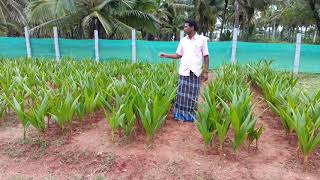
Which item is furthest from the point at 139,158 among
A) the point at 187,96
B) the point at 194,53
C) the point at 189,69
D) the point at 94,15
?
the point at 94,15

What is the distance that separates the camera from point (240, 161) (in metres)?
2.96

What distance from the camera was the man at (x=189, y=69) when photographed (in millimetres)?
3760

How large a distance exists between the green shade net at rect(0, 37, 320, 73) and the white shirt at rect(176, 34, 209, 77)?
14.2 ft

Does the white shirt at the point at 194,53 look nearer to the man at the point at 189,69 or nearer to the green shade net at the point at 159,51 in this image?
the man at the point at 189,69

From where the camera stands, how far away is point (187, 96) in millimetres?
3906

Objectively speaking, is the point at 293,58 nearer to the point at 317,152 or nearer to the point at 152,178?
the point at 317,152

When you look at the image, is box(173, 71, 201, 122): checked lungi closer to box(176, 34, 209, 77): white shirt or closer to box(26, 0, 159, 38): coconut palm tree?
box(176, 34, 209, 77): white shirt

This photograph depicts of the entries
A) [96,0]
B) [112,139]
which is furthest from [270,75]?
[96,0]

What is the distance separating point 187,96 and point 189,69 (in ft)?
1.05

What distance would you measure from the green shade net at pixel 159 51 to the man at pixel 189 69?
4266 mm

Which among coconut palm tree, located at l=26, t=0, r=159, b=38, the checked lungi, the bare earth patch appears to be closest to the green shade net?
coconut palm tree, located at l=26, t=0, r=159, b=38

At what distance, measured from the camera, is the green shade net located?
852cm

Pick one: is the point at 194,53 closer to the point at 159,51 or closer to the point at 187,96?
the point at 187,96

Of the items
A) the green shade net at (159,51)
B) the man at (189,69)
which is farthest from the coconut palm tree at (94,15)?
the man at (189,69)
